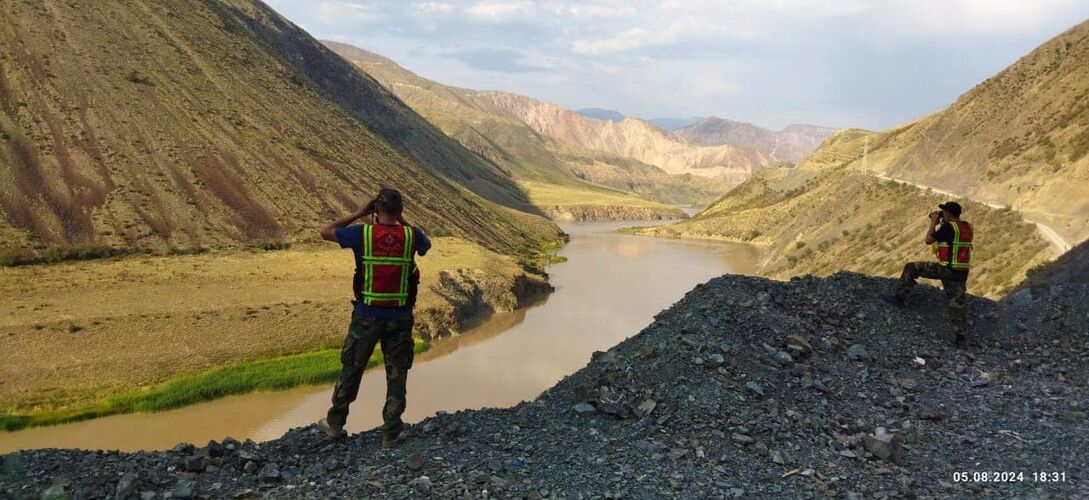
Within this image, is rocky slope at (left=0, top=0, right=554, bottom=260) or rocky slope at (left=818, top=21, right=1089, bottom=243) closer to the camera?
rocky slope at (left=818, top=21, right=1089, bottom=243)

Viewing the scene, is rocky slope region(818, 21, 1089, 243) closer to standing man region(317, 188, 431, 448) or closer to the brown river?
the brown river

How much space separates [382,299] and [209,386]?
20.8 metres

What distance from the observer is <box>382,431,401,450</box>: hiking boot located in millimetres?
7559

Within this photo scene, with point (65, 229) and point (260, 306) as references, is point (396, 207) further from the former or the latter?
point (65, 229)

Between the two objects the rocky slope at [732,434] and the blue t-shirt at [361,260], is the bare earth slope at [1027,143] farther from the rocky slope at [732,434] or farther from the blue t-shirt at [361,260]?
the blue t-shirt at [361,260]

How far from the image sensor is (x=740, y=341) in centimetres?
983

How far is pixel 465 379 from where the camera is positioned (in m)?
27.0

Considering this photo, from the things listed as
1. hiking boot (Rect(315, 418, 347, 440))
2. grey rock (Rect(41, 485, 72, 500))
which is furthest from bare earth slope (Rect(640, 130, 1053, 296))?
grey rock (Rect(41, 485, 72, 500))

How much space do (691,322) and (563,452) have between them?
12.9 feet

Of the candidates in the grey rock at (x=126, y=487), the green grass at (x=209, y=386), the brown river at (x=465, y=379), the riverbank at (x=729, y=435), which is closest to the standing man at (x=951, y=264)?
the riverbank at (x=729, y=435)

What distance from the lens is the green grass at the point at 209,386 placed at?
21.1 metres

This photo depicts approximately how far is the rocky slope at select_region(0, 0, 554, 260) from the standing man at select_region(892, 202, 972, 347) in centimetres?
4332

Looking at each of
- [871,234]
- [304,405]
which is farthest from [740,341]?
[871,234]

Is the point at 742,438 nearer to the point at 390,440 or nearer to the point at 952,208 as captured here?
the point at 390,440
